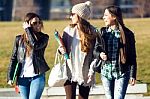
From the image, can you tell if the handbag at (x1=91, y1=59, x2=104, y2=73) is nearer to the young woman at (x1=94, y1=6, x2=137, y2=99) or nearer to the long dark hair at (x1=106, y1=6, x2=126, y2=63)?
the young woman at (x1=94, y1=6, x2=137, y2=99)

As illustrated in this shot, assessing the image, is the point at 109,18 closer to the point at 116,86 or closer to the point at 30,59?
the point at 116,86

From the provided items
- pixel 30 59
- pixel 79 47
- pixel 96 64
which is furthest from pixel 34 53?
pixel 96 64

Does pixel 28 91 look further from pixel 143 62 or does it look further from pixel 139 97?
pixel 143 62

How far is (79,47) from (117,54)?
0.49 m

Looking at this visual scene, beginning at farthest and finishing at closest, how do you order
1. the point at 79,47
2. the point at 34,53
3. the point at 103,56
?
the point at 34,53, the point at 79,47, the point at 103,56

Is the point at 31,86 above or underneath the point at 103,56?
underneath

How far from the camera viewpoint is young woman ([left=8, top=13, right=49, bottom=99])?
311 inches

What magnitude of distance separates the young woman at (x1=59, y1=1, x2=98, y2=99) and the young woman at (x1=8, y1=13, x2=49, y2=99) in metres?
0.34

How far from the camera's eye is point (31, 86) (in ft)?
26.0

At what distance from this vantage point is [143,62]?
1642 cm

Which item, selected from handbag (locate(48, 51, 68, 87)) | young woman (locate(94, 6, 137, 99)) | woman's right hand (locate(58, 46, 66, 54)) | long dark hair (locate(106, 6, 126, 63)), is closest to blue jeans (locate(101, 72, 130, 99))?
young woman (locate(94, 6, 137, 99))

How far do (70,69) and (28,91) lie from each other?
0.62 metres

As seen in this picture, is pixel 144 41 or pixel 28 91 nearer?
pixel 28 91

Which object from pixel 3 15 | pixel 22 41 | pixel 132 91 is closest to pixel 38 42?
pixel 22 41
